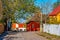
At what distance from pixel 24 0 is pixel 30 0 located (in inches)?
76.6

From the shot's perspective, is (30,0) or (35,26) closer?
(30,0)

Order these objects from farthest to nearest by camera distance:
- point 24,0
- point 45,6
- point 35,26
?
point 35,26 < point 24,0 < point 45,6

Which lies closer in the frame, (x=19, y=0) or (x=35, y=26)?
(x=19, y=0)

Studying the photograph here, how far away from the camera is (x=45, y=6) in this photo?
63906 millimetres

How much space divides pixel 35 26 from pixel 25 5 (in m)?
11.9

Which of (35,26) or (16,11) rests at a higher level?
(16,11)

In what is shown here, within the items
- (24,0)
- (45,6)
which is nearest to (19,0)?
(24,0)

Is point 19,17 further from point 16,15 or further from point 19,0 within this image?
point 19,0

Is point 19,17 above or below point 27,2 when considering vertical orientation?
below

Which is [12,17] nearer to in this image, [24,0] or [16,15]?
[16,15]

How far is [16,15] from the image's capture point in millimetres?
68688

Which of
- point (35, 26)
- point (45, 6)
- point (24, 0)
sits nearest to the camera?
point (45, 6)

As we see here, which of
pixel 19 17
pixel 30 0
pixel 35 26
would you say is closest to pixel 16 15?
pixel 19 17

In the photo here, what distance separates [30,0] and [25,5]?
2285mm
